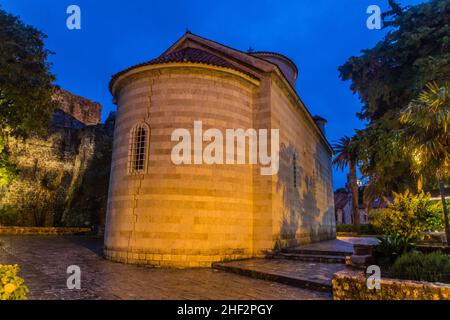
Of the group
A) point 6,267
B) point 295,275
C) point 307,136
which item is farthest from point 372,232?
point 6,267

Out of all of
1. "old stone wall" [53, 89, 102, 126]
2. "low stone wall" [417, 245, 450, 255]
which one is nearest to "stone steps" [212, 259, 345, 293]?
"low stone wall" [417, 245, 450, 255]

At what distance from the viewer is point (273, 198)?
11.7 meters

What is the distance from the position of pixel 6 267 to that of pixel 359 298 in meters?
5.89

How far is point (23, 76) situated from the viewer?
40.7 feet

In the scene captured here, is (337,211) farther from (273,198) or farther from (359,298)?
(359,298)

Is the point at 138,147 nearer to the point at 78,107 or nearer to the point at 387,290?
the point at 387,290

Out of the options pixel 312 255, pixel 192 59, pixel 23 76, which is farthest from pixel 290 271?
pixel 23 76

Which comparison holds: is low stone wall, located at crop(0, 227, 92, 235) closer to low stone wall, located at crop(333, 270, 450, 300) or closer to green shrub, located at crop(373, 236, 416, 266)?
green shrub, located at crop(373, 236, 416, 266)

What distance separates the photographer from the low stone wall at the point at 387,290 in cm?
493

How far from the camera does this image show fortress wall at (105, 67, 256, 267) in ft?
34.1

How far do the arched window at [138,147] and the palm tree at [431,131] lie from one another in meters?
8.73

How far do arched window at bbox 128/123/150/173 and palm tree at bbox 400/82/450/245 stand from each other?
8.73m

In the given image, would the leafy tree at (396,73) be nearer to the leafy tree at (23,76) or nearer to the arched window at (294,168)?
the arched window at (294,168)

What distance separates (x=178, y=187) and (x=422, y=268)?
739 cm
